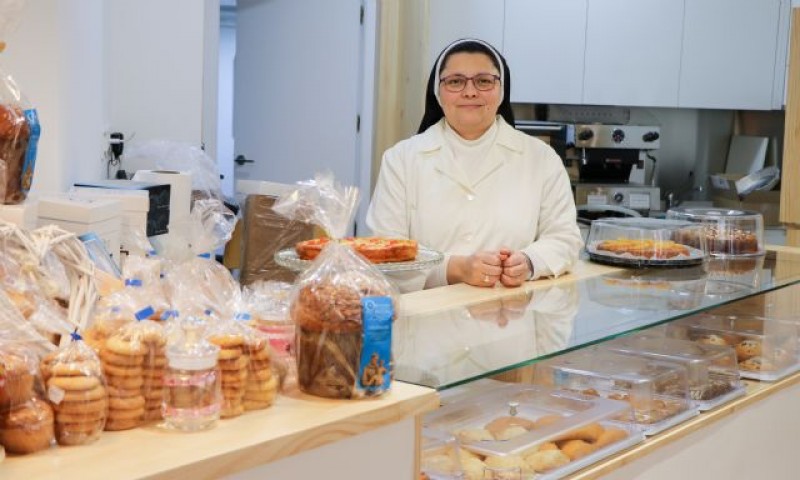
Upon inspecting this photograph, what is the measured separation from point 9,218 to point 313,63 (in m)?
4.71

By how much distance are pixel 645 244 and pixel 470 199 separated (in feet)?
1.85

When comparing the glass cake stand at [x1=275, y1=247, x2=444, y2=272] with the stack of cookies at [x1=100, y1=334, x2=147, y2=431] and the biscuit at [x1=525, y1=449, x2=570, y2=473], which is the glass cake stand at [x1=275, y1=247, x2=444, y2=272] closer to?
the biscuit at [x1=525, y1=449, x2=570, y2=473]

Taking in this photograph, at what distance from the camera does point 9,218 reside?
169cm

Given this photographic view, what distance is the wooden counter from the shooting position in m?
1.13

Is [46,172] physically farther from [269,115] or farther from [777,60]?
[777,60]

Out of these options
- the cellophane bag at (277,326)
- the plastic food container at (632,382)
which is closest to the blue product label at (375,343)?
the cellophane bag at (277,326)

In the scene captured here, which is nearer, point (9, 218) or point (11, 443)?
point (11, 443)

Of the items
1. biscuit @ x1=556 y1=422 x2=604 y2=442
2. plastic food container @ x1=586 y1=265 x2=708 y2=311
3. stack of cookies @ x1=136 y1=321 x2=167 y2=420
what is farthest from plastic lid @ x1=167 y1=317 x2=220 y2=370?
plastic food container @ x1=586 y1=265 x2=708 y2=311

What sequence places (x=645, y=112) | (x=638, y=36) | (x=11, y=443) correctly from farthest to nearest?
(x=645, y=112) < (x=638, y=36) < (x=11, y=443)

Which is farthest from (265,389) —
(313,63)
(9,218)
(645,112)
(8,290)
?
(645,112)

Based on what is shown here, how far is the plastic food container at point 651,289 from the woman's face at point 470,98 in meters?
0.67

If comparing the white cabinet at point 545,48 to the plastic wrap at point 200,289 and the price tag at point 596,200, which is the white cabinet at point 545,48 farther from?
the plastic wrap at point 200,289

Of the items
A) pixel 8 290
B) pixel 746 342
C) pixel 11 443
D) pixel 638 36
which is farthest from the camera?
pixel 638 36

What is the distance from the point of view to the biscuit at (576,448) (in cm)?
201
